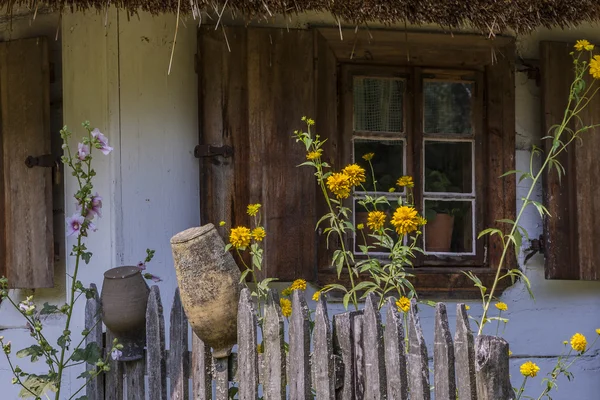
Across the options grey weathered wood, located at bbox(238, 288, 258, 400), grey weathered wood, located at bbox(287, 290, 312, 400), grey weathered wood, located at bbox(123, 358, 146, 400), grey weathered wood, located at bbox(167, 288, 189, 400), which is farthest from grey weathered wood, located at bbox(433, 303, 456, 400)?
grey weathered wood, located at bbox(123, 358, 146, 400)

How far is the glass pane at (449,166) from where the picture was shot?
4.69 metres

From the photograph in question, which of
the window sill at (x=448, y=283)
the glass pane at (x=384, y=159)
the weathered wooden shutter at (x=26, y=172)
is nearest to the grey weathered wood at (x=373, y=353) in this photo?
the window sill at (x=448, y=283)

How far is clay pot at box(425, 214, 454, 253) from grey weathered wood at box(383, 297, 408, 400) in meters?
1.95

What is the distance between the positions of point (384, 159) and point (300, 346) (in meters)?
1.86

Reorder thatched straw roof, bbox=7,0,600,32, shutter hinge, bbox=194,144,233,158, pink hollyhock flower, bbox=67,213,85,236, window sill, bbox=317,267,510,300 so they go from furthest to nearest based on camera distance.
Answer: window sill, bbox=317,267,510,300
shutter hinge, bbox=194,144,233,158
thatched straw roof, bbox=7,0,600,32
pink hollyhock flower, bbox=67,213,85,236

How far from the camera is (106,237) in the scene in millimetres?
4156

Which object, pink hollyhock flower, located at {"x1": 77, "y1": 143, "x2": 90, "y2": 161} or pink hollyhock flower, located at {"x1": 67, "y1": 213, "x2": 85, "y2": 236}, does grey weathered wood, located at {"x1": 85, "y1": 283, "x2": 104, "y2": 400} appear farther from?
pink hollyhock flower, located at {"x1": 77, "y1": 143, "x2": 90, "y2": 161}

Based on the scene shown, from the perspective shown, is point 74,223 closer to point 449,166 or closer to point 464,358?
point 464,358

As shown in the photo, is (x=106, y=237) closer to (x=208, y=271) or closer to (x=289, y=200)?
(x=289, y=200)

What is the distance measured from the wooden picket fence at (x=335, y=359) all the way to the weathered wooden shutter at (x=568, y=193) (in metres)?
1.83

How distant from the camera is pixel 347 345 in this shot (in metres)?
2.88

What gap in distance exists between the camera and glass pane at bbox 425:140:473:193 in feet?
15.4

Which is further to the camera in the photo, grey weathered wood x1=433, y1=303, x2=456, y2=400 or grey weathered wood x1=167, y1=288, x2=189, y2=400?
grey weathered wood x1=167, y1=288, x2=189, y2=400

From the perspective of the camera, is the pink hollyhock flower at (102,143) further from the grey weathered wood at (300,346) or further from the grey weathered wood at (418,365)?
the grey weathered wood at (418,365)
